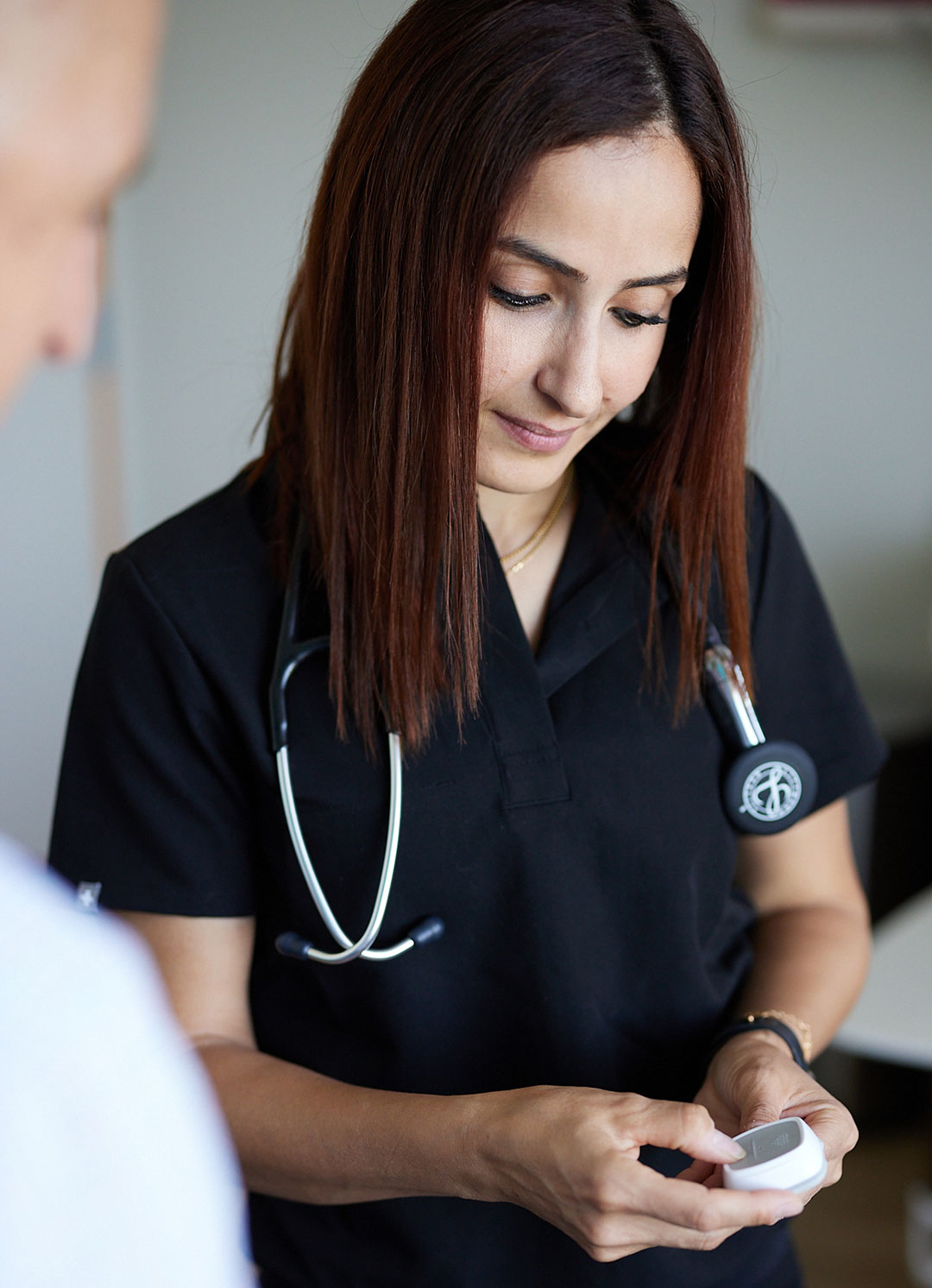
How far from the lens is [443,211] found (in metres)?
0.90

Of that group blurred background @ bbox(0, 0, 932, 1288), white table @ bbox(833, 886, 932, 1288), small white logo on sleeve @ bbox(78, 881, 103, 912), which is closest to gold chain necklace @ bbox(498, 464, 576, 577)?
small white logo on sleeve @ bbox(78, 881, 103, 912)

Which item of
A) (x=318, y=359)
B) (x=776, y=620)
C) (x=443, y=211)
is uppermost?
(x=443, y=211)

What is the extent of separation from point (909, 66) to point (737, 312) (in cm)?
187

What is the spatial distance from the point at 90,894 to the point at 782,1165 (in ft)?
1.79

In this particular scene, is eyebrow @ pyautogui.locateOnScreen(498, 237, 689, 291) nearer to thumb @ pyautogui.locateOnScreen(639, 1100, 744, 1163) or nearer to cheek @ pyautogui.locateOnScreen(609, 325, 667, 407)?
cheek @ pyautogui.locateOnScreen(609, 325, 667, 407)

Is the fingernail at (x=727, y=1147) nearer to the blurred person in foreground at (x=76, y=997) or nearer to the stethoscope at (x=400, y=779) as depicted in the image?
the stethoscope at (x=400, y=779)

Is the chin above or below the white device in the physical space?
above

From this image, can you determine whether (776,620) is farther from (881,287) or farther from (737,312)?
(881,287)

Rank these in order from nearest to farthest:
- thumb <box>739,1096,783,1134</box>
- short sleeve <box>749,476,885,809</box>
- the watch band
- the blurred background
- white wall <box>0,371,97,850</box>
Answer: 1. thumb <box>739,1096,783,1134</box>
2. the watch band
3. short sleeve <box>749,476,885,809</box>
4. the blurred background
5. white wall <box>0,371,97,850</box>

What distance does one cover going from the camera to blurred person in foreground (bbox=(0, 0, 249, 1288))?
371 mm

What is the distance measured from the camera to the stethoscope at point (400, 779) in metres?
0.98

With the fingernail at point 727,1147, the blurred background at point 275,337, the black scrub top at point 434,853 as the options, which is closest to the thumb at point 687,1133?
the fingernail at point 727,1147

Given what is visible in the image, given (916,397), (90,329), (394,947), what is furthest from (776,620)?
(916,397)

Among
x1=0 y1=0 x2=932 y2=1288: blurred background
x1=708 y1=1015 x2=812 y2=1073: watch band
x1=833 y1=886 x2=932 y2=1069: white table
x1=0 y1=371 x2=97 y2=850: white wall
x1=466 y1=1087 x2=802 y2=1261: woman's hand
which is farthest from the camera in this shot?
x1=0 y1=371 x2=97 y2=850: white wall
